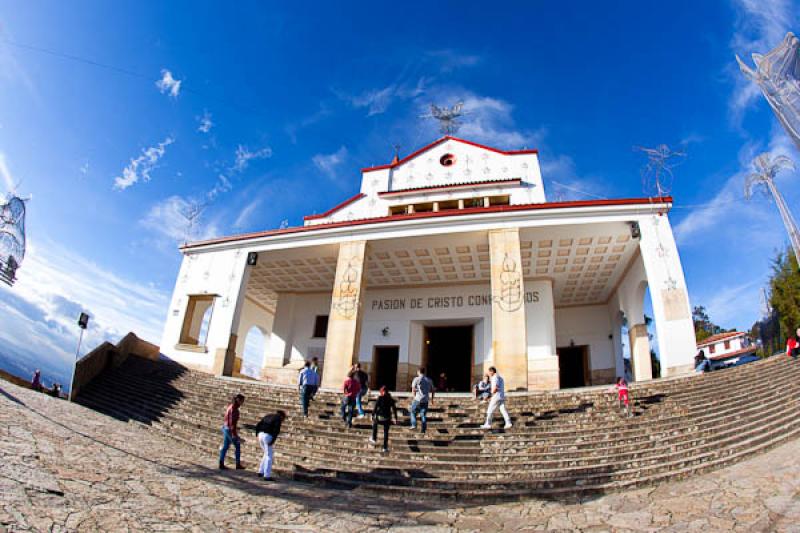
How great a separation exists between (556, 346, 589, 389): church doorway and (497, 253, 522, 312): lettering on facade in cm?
948

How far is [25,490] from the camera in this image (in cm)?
417

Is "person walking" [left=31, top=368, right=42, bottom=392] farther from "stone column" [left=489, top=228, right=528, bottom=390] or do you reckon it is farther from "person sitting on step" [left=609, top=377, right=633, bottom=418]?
"person sitting on step" [left=609, top=377, right=633, bottom=418]

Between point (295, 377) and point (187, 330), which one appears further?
point (295, 377)

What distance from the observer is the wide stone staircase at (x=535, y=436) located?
246 inches

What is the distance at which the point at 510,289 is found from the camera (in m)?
13.0

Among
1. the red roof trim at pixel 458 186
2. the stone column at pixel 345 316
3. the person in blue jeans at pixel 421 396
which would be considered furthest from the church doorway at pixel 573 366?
the person in blue jeans at pixel 421 396

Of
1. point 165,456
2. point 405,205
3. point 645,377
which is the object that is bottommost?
point 165,456

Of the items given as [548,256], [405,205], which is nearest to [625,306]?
[548,256]

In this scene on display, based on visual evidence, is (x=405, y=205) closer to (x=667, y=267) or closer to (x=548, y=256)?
(x=548, y=256)

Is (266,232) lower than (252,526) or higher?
higher

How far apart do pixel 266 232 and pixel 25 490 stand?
44.5 feet

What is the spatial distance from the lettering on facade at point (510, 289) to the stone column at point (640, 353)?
7069 millimetres

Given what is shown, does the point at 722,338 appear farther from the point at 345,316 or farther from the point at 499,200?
the point at 345,316

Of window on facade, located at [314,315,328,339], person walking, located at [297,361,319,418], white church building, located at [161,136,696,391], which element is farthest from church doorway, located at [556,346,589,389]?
person walking, located at [297,361,319,418]
